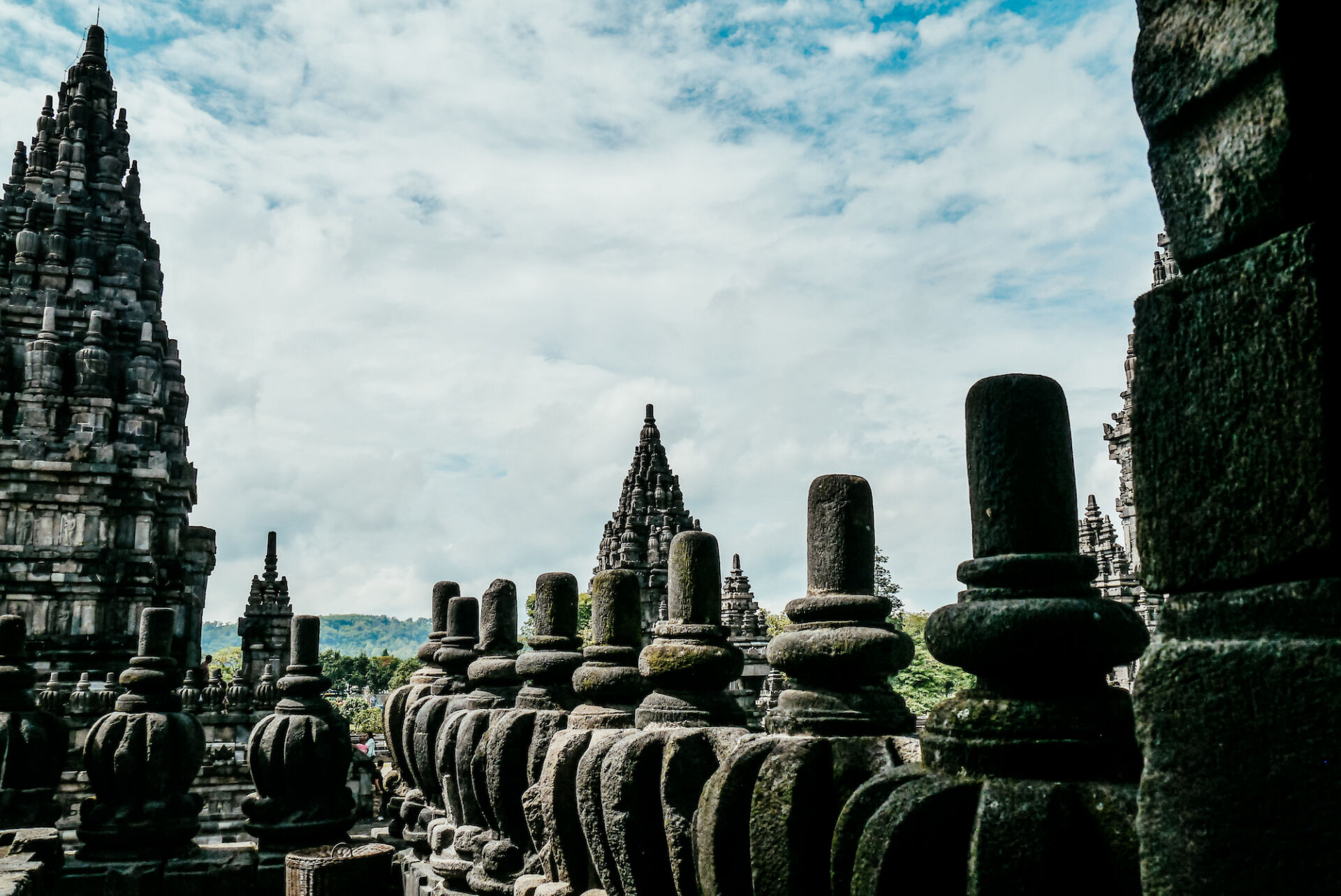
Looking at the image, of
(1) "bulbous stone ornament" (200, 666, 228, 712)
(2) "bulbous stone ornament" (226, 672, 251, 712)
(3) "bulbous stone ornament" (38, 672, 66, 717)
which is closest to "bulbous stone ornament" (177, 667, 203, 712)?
(1) "bulbous stone ornament" (200, 666, 228, 712)

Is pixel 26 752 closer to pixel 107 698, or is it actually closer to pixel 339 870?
pixel 339 870

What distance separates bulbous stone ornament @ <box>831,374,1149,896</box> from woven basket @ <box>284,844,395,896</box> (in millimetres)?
4274

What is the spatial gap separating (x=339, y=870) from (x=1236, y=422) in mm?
5277

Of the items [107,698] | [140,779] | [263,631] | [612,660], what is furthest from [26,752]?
[263,631]

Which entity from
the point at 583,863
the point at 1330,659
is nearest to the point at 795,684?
the point at 583,863

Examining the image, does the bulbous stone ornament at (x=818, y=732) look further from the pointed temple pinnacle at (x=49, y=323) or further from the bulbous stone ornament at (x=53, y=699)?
the pointed temple pinnacle at (x=49, y=323)

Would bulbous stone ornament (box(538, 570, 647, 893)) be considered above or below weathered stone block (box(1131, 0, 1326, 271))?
below

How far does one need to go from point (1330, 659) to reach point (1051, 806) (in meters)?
0.54

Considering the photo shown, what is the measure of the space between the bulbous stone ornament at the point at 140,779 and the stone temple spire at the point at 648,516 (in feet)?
65.5

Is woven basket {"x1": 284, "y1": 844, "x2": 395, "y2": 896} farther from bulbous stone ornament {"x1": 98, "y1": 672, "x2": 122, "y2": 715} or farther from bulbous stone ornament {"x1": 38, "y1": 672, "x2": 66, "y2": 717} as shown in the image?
bulbous stone ornament {"x1": 38, "y1": 672, "x2": 66, "y2": 717}

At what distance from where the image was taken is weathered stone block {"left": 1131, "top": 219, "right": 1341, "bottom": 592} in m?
1.44

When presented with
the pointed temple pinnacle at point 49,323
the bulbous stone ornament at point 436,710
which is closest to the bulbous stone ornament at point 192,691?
the pointed temple pinnacle at point 49,323

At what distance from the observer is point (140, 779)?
20.0 ft

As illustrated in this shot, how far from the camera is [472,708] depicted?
196 inches
